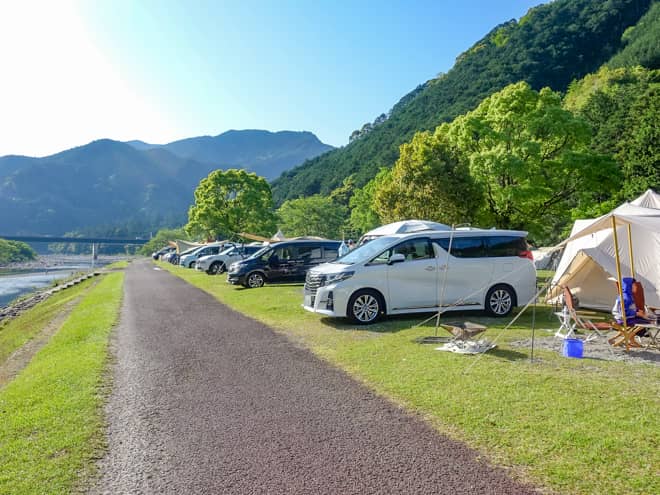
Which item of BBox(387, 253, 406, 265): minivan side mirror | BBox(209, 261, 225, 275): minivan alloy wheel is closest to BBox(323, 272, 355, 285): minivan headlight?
BBox(387, 253, 406, 265): minivan side mirror

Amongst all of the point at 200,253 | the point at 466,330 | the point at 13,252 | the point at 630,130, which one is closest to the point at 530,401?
the point at 466,330

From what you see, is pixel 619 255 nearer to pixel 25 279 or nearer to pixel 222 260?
pixel 222 260

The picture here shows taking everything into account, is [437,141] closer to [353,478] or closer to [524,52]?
[353,478]

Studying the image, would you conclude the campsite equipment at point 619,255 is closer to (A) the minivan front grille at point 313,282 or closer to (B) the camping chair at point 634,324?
(B) the camping chair at point 634,324

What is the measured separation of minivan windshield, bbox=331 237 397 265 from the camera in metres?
11.0

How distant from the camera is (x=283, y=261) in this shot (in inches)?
824

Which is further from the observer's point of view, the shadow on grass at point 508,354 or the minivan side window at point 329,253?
the minivan side window at point 329,253

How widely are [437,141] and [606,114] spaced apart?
99.5ft

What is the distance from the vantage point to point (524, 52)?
79.9m

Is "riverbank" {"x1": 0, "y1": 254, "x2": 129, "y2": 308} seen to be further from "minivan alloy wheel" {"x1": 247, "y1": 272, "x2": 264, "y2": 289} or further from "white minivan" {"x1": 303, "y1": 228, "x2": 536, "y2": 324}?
"white minivan" {"x1": 303, "y1": 228, "x2": 536, "y2": 324}

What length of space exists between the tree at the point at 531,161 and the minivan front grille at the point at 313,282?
1658 centimetres

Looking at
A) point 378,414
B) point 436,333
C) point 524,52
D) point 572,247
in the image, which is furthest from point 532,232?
point 524,52

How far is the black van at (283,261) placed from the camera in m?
20.6

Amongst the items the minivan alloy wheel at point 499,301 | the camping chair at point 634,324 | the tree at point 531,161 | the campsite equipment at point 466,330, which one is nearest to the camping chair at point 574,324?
the camping chair at point 634,324
